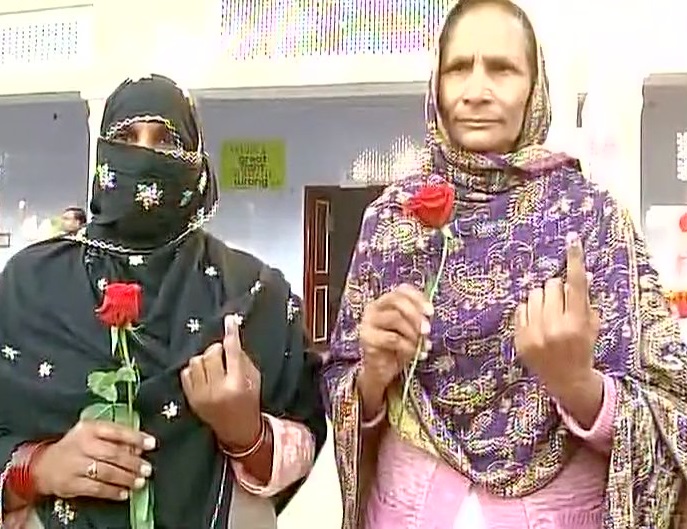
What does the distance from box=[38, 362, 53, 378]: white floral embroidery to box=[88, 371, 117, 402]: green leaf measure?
0.28 ft

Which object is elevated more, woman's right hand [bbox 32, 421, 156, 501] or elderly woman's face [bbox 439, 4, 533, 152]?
elderly woman's face [bbox 439, 4, 533, 152]

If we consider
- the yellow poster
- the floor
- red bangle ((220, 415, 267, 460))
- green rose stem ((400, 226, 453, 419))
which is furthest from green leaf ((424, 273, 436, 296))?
the yellow poster

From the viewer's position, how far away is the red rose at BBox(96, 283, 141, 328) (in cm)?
128

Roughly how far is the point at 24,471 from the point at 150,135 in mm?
441

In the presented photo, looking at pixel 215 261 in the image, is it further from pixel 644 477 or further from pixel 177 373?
pixel 644 477

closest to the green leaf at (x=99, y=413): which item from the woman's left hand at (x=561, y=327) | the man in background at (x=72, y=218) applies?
the woman's left hand at (x=561, y=327)

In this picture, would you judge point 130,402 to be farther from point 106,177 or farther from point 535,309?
point 535,309

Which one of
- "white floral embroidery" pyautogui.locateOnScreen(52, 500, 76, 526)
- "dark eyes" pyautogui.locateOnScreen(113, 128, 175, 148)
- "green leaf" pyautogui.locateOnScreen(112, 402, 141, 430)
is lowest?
"white floral embroidery" pyautogui.locateOnScreen(52, 500, 76, 526)

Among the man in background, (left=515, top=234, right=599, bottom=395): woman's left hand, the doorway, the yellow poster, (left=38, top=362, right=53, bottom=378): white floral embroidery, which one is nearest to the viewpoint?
(left=515, top=234, right=599, bottom=395): woman's left hand

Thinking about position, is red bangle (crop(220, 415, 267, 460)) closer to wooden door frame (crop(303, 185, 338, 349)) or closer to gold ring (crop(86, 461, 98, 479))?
gold ring (crop(86, 461, 98, 479))

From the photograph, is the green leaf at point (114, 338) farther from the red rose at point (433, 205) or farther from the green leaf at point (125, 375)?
the red rose at point (433, 205)

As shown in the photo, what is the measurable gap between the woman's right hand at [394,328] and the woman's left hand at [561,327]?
0.12 metres

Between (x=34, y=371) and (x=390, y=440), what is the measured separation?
1.47ft

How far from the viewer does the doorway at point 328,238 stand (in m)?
5.04
